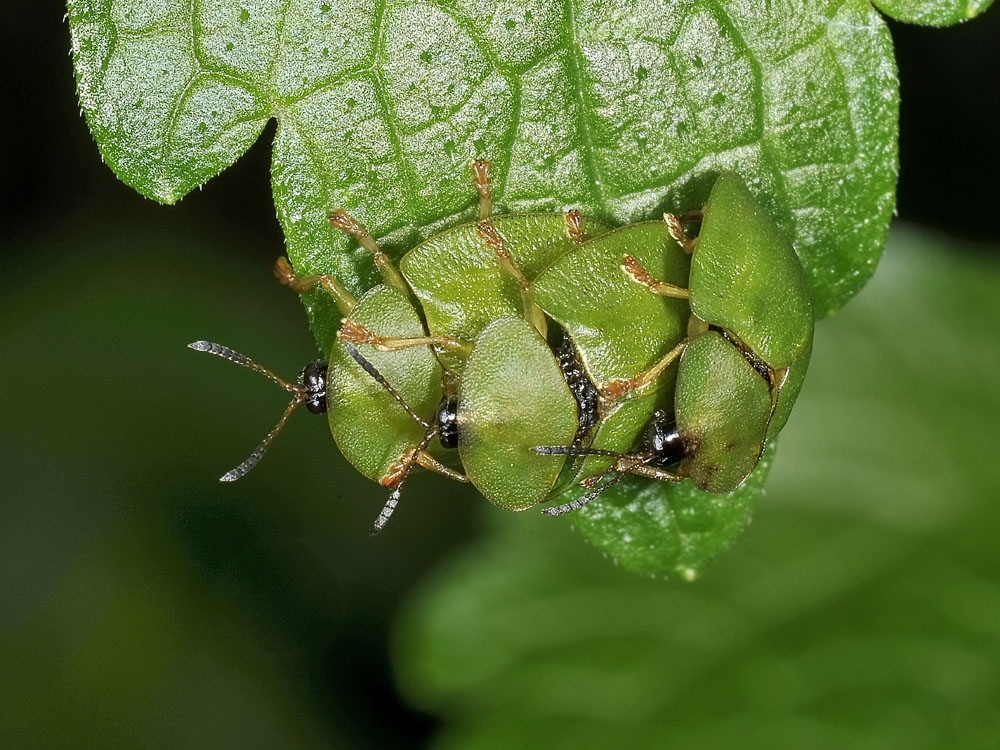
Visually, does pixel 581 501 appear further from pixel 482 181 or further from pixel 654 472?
pixel 482 181

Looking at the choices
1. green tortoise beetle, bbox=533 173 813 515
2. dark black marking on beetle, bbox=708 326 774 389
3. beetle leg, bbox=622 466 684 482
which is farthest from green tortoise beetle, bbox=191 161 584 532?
dark black marking on beetle, bbox=708 326 774 389

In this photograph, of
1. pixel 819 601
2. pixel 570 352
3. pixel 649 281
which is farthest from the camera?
pixel 819 601

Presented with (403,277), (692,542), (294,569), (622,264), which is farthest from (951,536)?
(294,569)

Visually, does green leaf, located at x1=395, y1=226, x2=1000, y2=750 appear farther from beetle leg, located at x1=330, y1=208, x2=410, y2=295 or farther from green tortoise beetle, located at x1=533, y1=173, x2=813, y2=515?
beetle leg, located at x1=330, y1=208, x2=410, y2=295

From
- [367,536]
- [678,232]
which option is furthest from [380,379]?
[367,536]

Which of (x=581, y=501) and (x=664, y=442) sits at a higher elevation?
(x=664, y=442)

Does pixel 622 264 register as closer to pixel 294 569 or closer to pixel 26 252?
pixel 294 569

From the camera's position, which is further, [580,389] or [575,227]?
[580,389]
